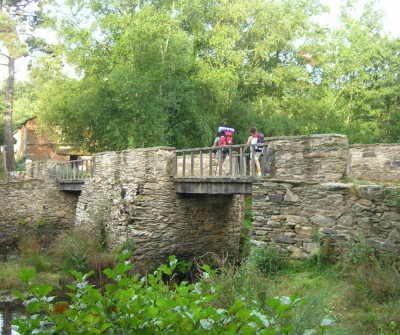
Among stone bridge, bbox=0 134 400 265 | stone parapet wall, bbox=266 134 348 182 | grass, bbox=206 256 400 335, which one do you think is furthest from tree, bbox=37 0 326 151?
grass, bbox=206 256 400 335

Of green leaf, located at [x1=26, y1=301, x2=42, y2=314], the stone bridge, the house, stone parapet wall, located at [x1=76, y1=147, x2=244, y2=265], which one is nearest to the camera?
green leaf, located at [x1=26, y1=301, x2=42, y2=314]

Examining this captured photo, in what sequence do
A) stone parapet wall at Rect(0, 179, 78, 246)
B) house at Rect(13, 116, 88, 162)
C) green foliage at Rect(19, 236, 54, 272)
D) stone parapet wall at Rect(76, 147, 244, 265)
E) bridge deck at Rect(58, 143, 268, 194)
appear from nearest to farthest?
bridge deck at Rect(58, 143, 268, 194)
stone parapet wall at Rect(76, 147, 244, 265)
green foliage at Rect(19, 236, 54, 272)
stone parapet wall at Rect(0, 179, 78, 246)
house at Rect(13, 116, 88, 162)

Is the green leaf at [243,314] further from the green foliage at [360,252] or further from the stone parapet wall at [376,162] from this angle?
the stone parapet wall at [376,162]

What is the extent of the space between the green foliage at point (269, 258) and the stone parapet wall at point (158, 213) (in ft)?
15.0

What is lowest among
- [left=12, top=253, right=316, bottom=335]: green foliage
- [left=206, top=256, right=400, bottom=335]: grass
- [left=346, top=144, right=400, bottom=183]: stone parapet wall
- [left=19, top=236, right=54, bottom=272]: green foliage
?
[left=19, top=236, right=54, bottom=272]: green foliage

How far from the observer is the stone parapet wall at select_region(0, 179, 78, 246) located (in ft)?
63.7

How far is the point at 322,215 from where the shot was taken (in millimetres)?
9062

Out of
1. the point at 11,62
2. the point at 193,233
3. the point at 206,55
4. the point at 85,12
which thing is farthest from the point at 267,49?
the point at 193,233

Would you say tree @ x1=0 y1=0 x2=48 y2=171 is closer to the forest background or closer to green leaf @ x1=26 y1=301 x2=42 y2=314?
the forest background

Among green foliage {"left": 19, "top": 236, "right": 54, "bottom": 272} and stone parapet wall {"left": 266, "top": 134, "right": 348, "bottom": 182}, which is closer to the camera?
stone parapet wall {"left": 266, "top": 134, "right": 348, "bottom": 182}

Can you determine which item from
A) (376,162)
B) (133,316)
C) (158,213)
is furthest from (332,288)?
(158,213)

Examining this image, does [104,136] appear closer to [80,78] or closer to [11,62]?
[80,78]

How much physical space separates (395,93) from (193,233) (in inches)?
737

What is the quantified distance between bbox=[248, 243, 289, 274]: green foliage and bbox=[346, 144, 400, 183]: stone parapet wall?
3.54 m
